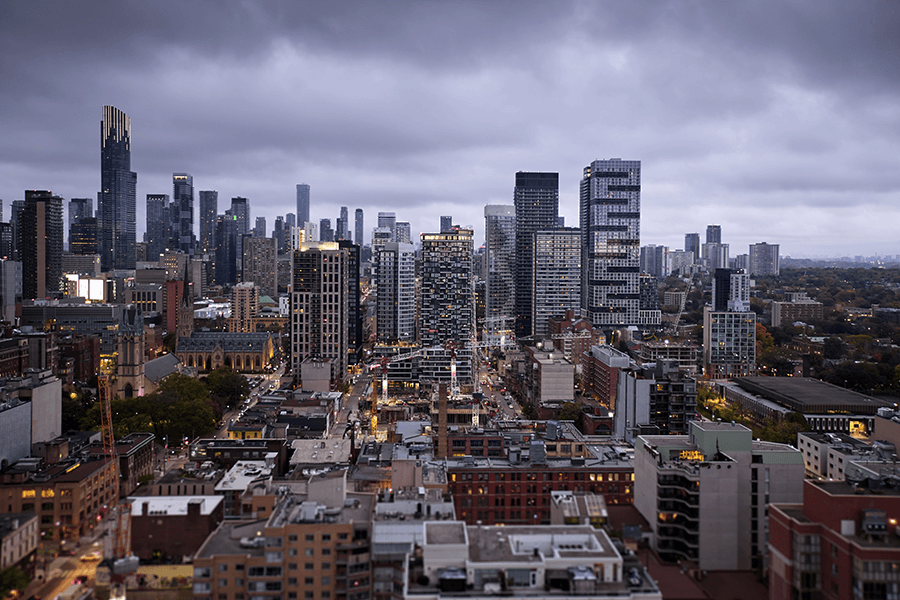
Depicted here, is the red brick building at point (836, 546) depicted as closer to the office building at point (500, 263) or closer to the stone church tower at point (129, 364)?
the stone church tower at point (129, 364)

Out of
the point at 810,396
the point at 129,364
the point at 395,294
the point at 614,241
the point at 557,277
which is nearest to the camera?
the point at 810,396

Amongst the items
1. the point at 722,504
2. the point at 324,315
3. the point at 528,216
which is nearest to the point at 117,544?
the point at 722,504

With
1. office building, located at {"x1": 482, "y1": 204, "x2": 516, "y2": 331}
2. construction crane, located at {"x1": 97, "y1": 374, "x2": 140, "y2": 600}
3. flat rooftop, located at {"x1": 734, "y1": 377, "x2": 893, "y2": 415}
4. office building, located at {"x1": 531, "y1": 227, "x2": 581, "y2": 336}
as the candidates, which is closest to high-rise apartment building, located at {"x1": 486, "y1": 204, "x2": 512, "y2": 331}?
office building, located at {"x1": 482, "y1": 204, "x2": 516, "y2": 331}

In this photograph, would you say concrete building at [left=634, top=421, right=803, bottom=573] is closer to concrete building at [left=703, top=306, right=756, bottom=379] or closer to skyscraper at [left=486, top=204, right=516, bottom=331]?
concrete building at [left=703, top=306, right=756, bottom=379]

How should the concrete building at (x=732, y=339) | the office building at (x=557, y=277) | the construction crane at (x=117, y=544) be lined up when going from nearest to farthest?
the construction crane at (x=117, y=544), the concrete building at (x=732, y=339), the office building at (x=557, y=277)

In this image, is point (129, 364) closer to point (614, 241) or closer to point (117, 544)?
point (117, 544)

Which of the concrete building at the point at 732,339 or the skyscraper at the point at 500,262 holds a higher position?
the skyscraper at the point at 500,262

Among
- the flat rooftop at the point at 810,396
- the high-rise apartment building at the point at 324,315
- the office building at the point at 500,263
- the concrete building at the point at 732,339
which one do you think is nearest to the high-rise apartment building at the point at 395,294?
the high-rise apartment building at the point at 324,315
